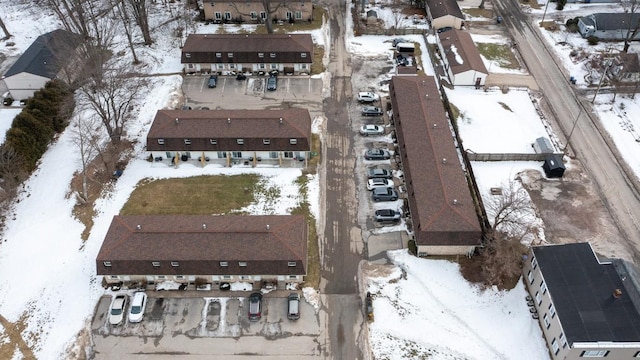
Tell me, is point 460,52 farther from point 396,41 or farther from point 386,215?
point 386,215

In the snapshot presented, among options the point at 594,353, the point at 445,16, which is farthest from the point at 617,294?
the point at 445,16

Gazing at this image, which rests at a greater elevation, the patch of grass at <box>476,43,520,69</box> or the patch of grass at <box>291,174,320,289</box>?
the patch of grass at <box>476,43,520,69</box>

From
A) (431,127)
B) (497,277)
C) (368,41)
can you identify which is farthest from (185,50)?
(497,277)

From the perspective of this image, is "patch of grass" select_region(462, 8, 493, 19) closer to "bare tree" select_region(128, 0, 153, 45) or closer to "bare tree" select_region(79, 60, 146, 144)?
"bare tree" select_region(128, 0, 153, 45)

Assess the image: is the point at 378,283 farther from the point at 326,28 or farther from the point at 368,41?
the point at 326,28

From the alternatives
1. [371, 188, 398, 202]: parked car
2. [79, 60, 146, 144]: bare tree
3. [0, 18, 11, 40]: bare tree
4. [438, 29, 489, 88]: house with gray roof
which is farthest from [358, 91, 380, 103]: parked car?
[0, 18, 11, 40]: bare tree

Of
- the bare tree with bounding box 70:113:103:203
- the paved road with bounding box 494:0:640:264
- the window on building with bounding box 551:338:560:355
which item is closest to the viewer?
the window on building with bounding box 551:338:560:355
